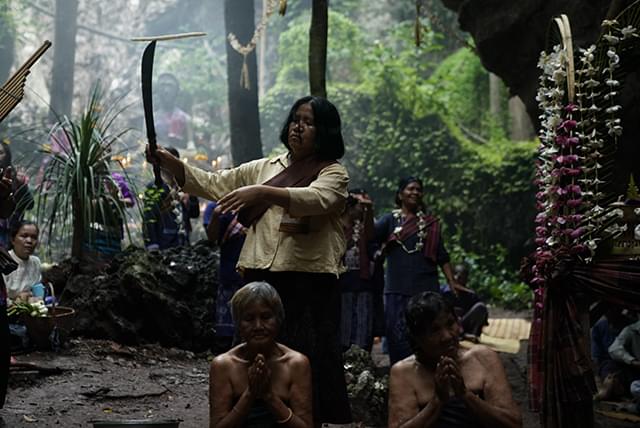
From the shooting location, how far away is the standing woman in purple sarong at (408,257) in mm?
8242

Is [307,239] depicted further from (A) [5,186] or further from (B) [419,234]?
(B) [419,234]

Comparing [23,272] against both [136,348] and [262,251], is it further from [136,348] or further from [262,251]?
[262,251]

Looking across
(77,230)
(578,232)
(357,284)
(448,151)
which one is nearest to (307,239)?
(578,232)

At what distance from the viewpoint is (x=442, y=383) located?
3.49 m

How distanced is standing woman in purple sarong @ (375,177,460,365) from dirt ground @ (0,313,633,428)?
1325mm

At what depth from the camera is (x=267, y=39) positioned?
1236 inches

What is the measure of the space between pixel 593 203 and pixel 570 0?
5.03 metres

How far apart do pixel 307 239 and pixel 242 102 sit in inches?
321

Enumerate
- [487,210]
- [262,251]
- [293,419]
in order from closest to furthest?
[293,419] < [262,251] < [487,210]

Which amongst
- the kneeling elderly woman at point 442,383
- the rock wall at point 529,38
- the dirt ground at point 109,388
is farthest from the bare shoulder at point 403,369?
the rock wall at point 529,38

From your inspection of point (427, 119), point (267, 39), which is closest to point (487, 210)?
point (427, 119)

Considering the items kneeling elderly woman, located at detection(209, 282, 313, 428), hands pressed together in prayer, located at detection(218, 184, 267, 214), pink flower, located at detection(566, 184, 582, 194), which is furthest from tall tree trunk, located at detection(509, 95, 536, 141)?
kneeling elderly woman, located at detection(209, 282, 313, 428)

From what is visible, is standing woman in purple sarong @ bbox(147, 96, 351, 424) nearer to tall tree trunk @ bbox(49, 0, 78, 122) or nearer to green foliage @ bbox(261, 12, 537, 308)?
green foliage @ bbox(261, 12, 537, 308)

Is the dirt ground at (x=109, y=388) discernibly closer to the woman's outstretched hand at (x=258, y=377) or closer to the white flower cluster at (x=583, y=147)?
the woman's outstretched hand at (x=258, y=377)
